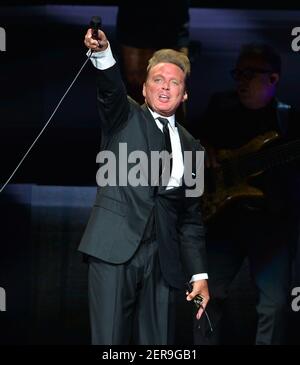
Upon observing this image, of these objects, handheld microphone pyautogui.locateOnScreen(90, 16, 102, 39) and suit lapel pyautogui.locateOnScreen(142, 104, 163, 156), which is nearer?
handheld microphone pyautogui.locateOnScreen(90, 16, 102, 39)

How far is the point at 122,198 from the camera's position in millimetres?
4102

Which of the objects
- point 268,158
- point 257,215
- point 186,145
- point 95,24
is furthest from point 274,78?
point 95,24

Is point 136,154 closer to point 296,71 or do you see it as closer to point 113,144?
point 113,144

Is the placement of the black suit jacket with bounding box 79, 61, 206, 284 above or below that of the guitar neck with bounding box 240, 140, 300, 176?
below

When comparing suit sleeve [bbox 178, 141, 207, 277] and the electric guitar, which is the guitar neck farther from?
suit sleeve [bbox 178, 141, 207, 277]

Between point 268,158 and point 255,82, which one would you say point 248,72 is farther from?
point 268,158

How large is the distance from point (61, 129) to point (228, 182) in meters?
0.85

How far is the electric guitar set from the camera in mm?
5227

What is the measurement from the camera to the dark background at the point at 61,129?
18.1 feet

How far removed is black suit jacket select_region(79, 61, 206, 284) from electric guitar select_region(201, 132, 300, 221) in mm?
1091

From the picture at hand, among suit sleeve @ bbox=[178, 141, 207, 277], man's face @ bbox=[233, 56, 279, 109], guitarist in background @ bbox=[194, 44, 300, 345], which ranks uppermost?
man's face @ bbox=[233, 56, 279, 109]

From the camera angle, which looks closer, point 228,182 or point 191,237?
point 191,237

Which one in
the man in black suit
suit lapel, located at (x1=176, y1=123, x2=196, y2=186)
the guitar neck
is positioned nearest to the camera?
the man in black suit

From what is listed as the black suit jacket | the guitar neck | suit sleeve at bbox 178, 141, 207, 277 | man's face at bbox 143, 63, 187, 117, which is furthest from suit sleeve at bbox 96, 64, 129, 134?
the guitar neck
